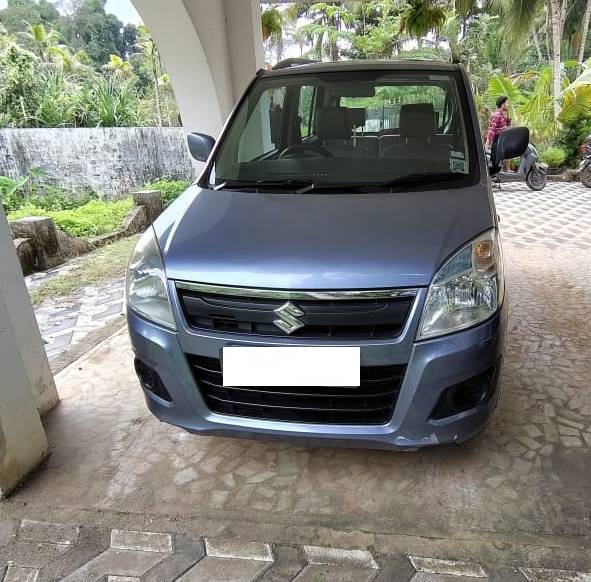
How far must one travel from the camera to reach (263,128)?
2.94 m

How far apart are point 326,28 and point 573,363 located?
22.6 m

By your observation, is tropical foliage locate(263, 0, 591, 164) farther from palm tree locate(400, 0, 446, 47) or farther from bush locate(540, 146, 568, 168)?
bush locate(540, 146, 568, 168)

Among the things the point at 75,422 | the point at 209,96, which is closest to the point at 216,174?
the point at 75,422

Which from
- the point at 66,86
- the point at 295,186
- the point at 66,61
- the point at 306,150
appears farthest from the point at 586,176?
the point at 66,61

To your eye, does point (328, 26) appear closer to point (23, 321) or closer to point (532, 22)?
point (532, 22)

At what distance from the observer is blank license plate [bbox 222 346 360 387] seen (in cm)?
168

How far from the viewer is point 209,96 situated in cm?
A: 543

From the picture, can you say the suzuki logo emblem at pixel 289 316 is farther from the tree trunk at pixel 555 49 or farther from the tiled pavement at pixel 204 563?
the tree trunk at pixel 555 49

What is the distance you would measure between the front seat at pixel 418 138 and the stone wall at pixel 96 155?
7859mm

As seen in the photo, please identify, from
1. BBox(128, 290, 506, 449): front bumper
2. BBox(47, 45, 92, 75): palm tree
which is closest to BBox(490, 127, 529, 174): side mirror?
BBox(128, 290, 506, 449): front bumper

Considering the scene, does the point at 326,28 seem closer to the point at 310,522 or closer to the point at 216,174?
the point at 216,174

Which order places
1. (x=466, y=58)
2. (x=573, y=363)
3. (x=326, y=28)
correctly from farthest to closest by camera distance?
1. (x=326, y=28)
2. (x=466, y=58)
3. (x=573, y=363)

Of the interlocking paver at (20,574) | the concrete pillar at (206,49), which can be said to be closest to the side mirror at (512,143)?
the interlocking paver at (20,574)

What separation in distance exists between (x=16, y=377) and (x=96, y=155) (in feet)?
29.3
